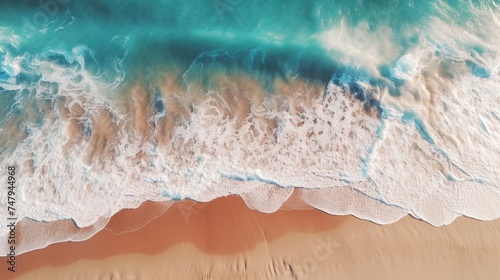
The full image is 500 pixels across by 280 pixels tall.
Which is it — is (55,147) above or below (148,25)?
below

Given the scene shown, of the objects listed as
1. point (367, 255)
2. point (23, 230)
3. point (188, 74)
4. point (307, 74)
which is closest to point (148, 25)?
point (188, 74)

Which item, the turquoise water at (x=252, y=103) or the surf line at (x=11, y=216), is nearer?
the surf line at (x=11, y=216)

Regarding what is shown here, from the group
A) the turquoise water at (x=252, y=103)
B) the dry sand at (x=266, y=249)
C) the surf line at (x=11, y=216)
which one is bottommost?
the dry sand at (x=266, y=249)

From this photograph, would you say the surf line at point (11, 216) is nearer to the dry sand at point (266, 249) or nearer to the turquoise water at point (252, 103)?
the dry sand at point (266, 249)

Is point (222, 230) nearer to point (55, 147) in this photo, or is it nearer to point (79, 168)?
point (79, 168)

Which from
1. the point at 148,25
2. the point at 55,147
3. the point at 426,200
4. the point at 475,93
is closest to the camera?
the point at 426,200

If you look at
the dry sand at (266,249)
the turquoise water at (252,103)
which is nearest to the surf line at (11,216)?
the dry sand at (266,249)
